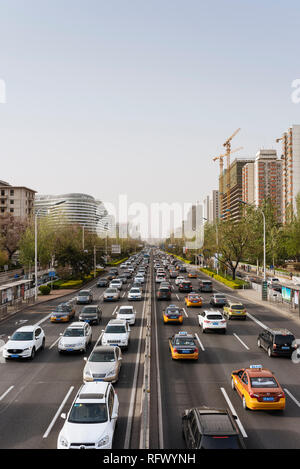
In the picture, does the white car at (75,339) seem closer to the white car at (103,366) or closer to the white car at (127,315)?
the white car at (103,366)

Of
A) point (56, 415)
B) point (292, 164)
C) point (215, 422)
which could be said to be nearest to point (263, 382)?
point (215, 422)

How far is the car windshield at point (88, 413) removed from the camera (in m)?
10.8

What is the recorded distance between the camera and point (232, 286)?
55.1 meters

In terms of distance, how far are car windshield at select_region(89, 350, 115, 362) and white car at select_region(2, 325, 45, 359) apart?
509 cm

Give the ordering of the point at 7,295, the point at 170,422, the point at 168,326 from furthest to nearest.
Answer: the point at 7,295 → the point at 168,326 → the point at 170,422

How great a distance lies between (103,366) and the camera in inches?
640

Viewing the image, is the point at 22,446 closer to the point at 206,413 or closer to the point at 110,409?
the point at 110,409

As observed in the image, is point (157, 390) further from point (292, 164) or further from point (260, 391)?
point (292, 164)

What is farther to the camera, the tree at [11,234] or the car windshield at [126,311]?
the tree at [11,234]

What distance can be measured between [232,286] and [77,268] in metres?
24.7

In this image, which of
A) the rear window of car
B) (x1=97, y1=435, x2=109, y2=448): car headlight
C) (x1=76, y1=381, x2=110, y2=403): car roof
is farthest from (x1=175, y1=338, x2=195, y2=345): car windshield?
(x1=97, y1=435, x2=109, y2=448): car headlight

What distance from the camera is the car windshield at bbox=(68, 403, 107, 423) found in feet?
35.3

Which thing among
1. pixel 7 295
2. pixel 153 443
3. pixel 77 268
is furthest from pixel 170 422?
pixel 77 268

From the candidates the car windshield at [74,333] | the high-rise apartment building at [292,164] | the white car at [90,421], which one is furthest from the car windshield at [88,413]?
the high-rise apartment building at [292,164]
